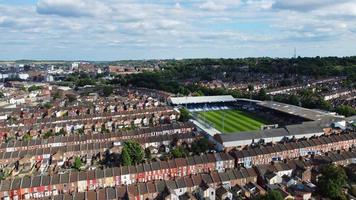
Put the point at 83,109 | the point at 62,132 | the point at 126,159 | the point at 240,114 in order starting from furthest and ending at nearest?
the point at 83,109 → the point at 240,114 → the point at 62,132 → the point at 126,159

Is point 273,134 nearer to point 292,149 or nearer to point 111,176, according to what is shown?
point 292,149

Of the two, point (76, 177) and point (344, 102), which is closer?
point (76, 177)

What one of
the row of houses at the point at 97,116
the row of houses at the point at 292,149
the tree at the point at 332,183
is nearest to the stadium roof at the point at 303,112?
the row of houses at the point at 292,149

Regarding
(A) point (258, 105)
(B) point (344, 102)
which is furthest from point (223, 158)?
(B) point (344, 102)

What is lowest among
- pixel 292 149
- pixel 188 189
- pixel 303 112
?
pixel 188 189

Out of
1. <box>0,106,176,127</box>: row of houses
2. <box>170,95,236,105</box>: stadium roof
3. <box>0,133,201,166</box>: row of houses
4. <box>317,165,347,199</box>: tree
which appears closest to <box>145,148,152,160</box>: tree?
<box>0,133,201,166</box>: row of houses

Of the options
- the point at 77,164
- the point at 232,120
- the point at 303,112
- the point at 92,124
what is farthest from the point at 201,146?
the point at 303,112

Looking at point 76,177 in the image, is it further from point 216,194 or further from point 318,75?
point 318,75
